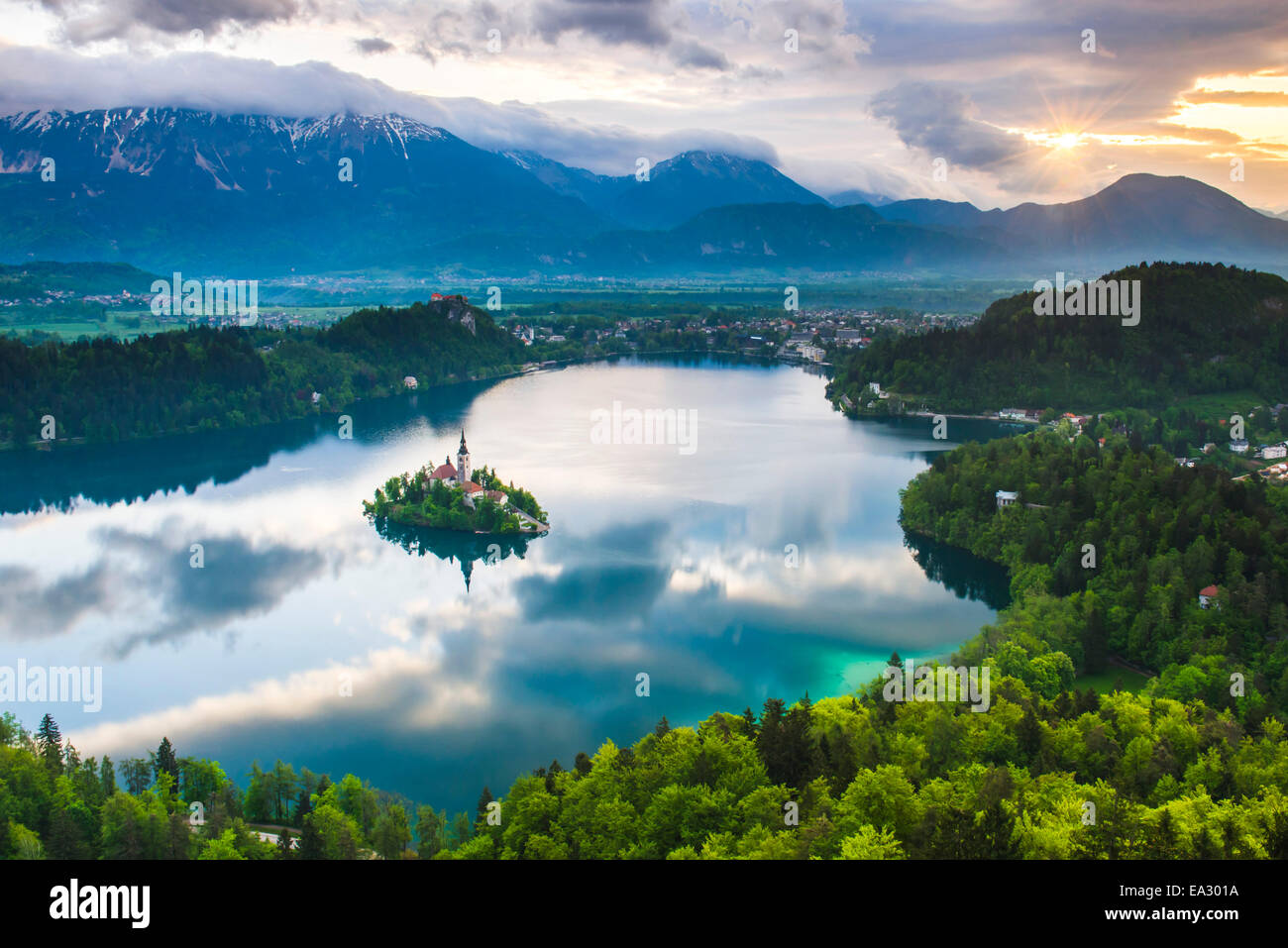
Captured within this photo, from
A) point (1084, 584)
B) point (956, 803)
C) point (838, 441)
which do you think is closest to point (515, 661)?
point (956, 803)

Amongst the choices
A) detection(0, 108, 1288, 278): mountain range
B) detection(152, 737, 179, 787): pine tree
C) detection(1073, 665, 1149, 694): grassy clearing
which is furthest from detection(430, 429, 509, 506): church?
detection(0, 108, 1288, 278): mountain range

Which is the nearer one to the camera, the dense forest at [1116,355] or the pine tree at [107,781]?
the pine tree at [107,781]

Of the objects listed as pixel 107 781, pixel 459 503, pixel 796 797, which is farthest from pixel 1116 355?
pixel 107 781

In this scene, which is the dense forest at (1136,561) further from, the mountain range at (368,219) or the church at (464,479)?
the mountain range at (368,219)

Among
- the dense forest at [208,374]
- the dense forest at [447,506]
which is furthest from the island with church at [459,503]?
the dense forest at [208,374]

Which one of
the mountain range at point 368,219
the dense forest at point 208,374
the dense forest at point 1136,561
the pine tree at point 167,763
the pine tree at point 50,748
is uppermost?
the mountain range at point 368,219

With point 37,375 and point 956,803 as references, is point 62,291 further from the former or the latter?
point 956,803
